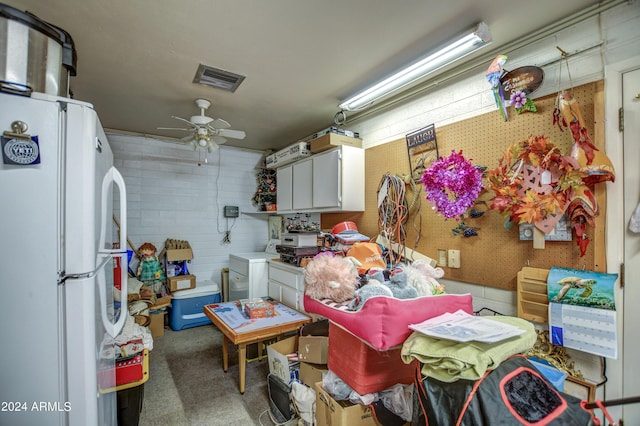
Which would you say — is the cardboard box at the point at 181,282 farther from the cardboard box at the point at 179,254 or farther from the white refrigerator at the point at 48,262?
the white refrigerator at the point at 48,262

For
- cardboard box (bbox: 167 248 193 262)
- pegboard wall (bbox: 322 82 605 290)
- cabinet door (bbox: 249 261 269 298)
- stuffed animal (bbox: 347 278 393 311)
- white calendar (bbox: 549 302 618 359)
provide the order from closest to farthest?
1. stuffed animal (bbox: 347 278 393 311)
2. white calendar (bbox: 549 302 618 359)
3. pegboard wall (bbox: 322 82 605 290)
4. cabinet door (bbox: 249 261 269 298)
5. cardboard box (bbox: 167 248 193 262)

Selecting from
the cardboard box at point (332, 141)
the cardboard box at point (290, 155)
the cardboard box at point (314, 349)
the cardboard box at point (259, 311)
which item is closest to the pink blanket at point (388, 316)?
the cardboard box at point (314, 349)

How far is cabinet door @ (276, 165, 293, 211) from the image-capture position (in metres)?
3.82

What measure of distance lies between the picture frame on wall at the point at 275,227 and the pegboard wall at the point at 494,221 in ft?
8.01

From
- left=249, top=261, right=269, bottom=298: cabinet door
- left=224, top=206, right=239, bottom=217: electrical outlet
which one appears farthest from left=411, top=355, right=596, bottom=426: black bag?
left=224, top=206, right=239, bottom=217: electrical outlet

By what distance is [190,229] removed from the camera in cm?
430

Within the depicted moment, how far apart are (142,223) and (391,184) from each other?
3.46 m

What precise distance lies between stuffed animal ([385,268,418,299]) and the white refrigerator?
1189 mm

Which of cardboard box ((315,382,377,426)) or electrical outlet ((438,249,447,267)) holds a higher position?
Result: electrical outlet ((438,249,447,267))

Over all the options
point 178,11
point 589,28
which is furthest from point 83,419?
point 589,28

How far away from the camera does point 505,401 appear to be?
901 millimetres

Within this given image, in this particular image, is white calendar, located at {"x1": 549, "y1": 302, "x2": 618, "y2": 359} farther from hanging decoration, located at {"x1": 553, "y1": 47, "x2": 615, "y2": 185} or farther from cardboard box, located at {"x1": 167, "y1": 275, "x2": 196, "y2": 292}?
cardboard box, located at {"x1": 167, "y1": 275, "x2": 196, "y2": 292}

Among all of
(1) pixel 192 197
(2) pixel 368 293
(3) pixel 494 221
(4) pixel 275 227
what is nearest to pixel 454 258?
(3) pixel 494 221

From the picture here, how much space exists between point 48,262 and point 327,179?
2432 mm
